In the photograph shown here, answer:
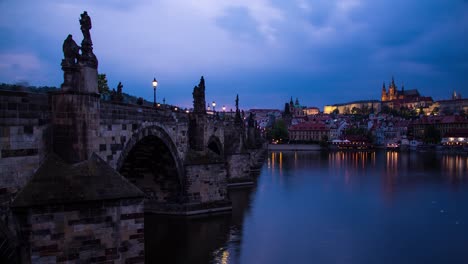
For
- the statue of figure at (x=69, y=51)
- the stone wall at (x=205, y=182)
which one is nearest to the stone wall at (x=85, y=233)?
the statue of figure at (x=69, y=51)

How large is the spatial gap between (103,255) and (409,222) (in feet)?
66.9

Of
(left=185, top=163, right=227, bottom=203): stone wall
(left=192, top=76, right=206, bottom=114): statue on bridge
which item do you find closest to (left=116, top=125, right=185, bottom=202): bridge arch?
(left=185, top=163, right=227, bottom=203): stone wall

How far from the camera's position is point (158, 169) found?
2403 centimetres

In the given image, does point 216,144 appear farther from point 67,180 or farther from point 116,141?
point 67,180

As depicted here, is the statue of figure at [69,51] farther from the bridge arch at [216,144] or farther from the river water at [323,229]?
the bridge arch at [216,144]

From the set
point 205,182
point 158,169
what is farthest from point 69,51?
point 205,182

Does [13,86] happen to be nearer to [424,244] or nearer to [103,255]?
[103,255]

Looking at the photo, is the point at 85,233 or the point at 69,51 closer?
the point at 85,233

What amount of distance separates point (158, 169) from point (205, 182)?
291 centimetres

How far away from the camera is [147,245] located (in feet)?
63.2

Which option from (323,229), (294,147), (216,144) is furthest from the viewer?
(294,147)

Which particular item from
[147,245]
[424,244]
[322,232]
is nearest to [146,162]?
[147,245]

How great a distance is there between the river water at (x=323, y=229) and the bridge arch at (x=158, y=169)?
1.59 metres

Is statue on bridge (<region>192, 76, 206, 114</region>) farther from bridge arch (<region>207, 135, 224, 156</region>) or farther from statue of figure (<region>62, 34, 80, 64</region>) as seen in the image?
statue of figure (<region>62, 34, 80, 64</region>)
